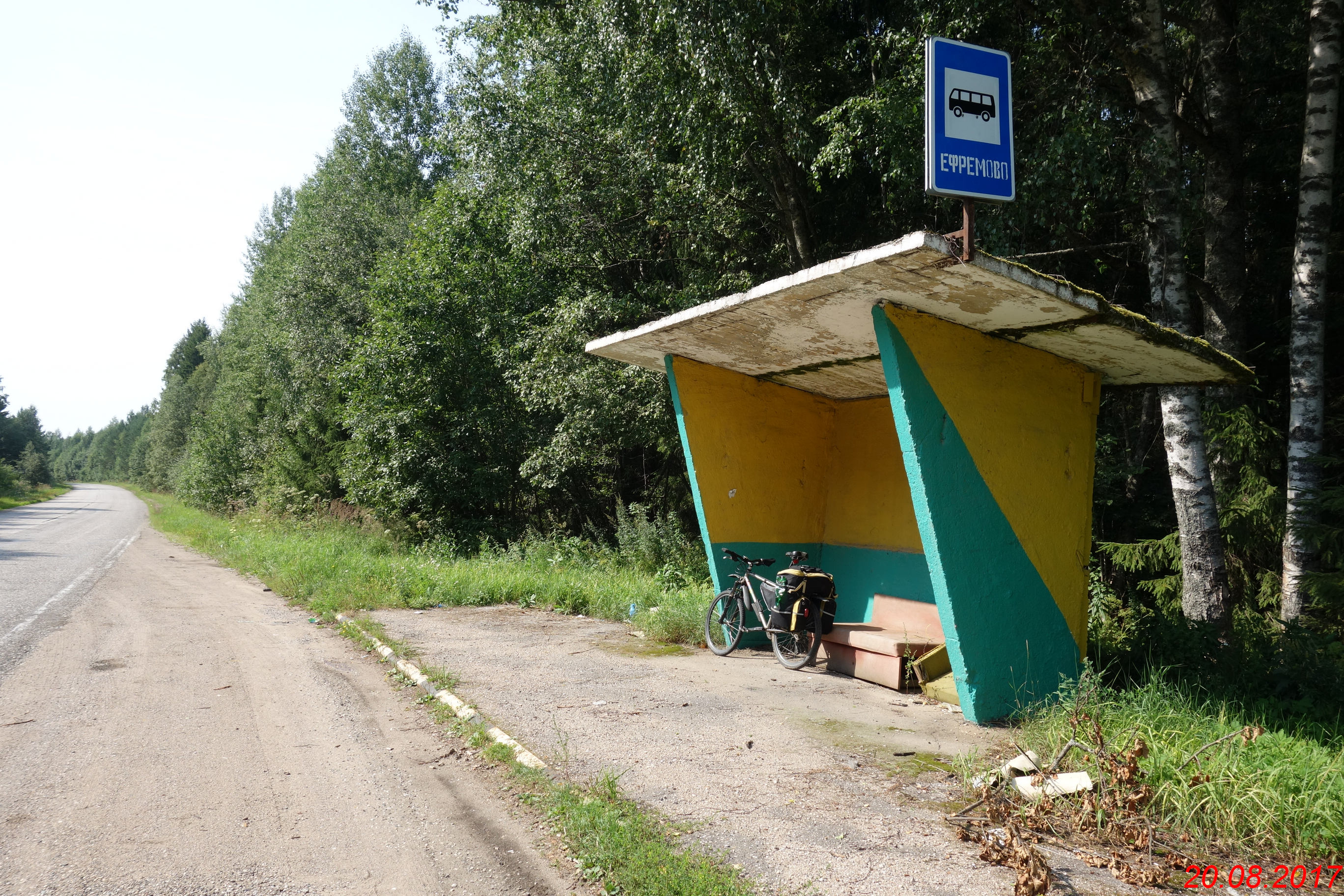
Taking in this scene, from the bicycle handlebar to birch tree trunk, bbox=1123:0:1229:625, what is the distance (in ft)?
12.6

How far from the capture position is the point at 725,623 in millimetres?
7836

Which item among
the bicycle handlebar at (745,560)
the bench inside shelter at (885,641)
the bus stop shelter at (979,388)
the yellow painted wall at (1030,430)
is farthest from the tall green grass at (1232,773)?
the bicycle handlebar at (745,560)

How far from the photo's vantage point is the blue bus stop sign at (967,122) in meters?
4.86

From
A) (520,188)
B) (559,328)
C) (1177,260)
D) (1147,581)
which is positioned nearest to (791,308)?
(1177,260)

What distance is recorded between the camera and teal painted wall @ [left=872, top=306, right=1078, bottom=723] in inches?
208

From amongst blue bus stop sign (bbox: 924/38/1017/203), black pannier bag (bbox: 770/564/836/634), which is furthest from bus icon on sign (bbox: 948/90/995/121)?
black pannier bag (bbox: 770/564/836/634)

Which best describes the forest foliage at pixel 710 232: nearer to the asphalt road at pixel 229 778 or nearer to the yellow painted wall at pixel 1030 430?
the yellow painted wall at pixel 1030 430

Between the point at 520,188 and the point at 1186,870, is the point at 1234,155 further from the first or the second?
the point at 520,188

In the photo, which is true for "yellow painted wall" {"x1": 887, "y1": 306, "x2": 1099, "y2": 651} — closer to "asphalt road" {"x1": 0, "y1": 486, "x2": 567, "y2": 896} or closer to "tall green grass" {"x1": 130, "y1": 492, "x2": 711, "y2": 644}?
"tall green grass" {"x1": 130, "y1": 492, "x2": 711, "y2": 644}

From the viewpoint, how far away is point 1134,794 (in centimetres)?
379

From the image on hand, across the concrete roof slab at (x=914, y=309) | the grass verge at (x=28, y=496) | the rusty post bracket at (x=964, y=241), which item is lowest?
the grass verge at (x=28, y=496)

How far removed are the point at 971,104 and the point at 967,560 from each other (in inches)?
117

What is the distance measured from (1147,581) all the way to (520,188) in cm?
1151
